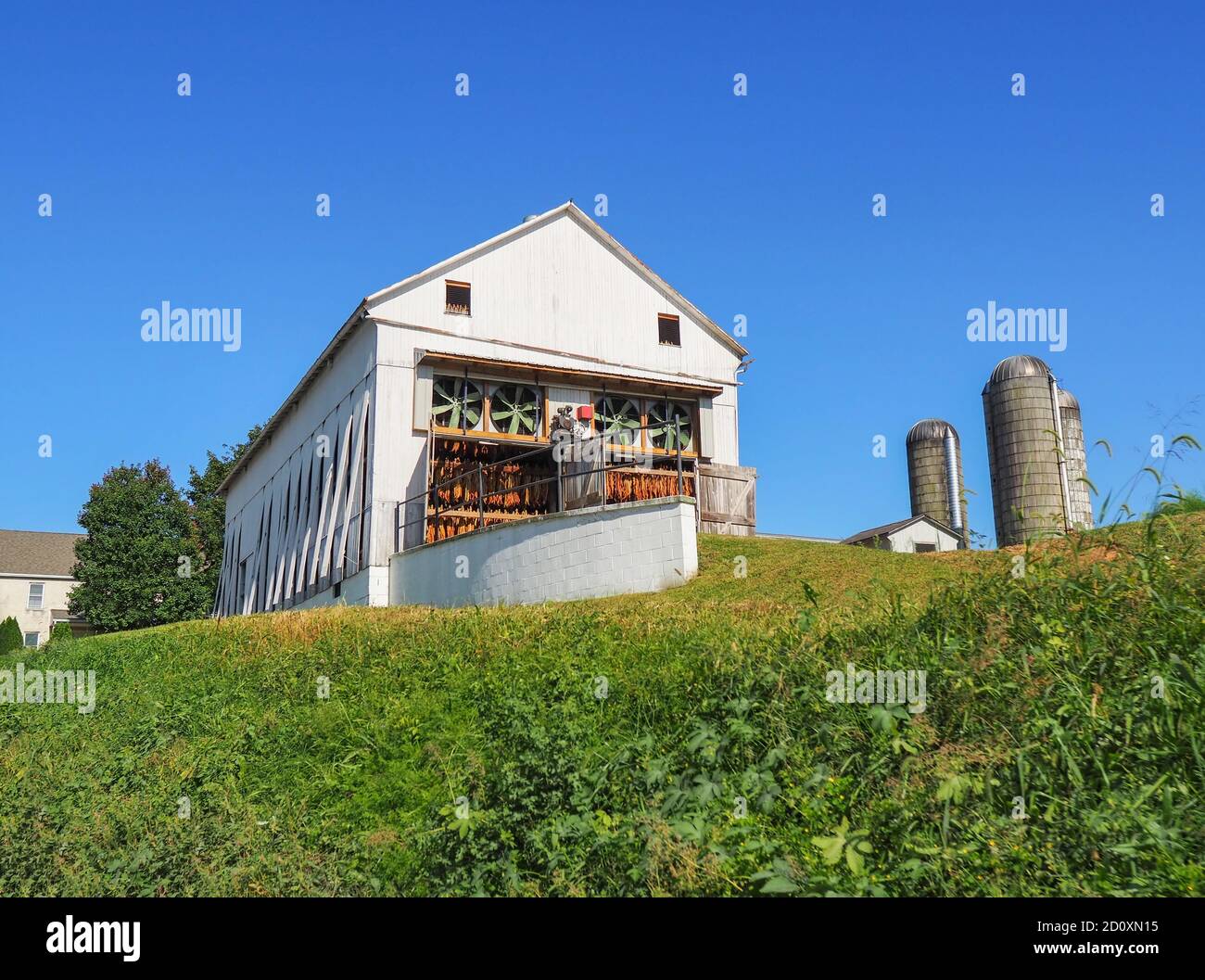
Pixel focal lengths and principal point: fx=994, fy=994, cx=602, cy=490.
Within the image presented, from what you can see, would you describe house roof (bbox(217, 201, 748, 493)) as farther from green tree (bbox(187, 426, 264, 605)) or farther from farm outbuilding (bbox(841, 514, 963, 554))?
green tree (bbox(187, 426, 264, 605))

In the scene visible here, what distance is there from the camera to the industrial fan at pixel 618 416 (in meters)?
22.2

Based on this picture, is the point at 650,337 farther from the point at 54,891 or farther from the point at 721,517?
the point at 54,891

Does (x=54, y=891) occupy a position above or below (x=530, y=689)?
below

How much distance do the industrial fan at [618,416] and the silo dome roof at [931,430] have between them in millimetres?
9402

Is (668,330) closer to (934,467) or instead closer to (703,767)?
(934,467)

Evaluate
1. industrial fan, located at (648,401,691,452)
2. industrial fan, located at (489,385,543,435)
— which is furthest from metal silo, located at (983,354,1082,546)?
industrial fan, located at (489,385,543,435)

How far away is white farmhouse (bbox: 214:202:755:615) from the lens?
20.5 metres

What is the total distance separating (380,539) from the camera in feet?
66.8

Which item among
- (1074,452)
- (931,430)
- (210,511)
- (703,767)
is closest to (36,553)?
(210,511)

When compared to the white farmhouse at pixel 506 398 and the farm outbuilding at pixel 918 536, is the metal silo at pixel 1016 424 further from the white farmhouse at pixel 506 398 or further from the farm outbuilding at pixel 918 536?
the white farmhouse at pixel 506 398

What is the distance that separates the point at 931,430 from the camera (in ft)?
90.5
